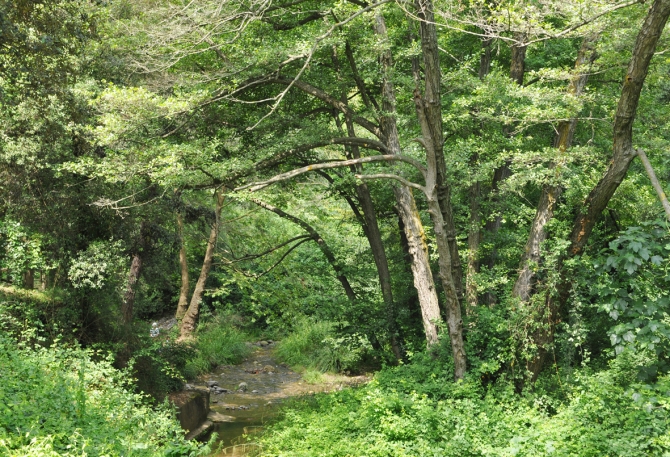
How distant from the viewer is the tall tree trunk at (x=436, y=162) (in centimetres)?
812

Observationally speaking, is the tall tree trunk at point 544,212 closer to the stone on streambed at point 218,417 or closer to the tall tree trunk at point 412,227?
the tall tree trunk at point 412,227

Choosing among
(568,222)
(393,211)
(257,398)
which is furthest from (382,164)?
(257,398)

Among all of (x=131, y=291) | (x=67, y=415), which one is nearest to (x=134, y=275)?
(x=131, y=291)

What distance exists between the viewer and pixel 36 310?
9500 millimetres

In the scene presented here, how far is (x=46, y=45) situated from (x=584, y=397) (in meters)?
9.11

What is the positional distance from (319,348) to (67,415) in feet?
34.3

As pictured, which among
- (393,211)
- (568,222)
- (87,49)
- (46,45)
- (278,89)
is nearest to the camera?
(568,222)

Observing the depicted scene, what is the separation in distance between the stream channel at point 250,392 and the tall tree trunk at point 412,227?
335cm

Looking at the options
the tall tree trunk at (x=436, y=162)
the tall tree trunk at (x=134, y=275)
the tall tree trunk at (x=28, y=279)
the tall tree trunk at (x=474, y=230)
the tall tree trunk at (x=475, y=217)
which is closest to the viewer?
the tall tree trunk at (x=436, y=162)

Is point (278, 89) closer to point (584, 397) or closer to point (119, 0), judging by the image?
point (119, 0)

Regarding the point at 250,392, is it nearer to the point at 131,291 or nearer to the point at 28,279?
the point at 131,291

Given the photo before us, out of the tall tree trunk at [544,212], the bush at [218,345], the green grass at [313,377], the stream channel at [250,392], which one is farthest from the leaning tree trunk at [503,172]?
the bush at [218,345]

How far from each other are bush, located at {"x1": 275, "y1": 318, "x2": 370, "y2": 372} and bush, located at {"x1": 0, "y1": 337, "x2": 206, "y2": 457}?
551cm

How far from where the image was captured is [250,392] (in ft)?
45.7
